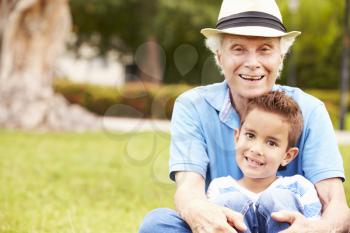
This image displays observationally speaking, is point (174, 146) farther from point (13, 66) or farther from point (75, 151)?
point (13, 66)

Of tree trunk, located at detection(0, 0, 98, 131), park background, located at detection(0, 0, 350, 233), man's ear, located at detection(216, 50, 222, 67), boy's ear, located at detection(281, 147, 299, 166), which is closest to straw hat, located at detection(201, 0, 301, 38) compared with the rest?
man's ear, located at detection(216, 50, 222, 67)

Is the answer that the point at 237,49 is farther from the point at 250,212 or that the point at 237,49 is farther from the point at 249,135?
the point at 250,212

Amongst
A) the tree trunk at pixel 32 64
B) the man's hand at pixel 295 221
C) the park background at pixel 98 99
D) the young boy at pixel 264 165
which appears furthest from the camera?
the tree trunk at pixel 32 64

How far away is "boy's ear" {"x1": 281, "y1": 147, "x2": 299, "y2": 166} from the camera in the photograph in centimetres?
312

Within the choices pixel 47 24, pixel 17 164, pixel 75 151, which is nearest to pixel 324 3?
pixel 47 24

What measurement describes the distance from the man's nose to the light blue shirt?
9.3 inches

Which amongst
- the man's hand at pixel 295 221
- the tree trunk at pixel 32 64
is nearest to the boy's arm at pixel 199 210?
the man's hand at pixel 295 221

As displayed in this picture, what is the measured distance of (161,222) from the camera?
303 cm

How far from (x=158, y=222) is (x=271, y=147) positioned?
0.59 meters

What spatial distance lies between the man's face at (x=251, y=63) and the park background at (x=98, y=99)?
144 cm

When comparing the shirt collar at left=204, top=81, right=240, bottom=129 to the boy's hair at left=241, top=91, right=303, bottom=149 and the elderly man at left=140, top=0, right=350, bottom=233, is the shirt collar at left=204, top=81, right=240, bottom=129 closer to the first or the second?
the elderly man at left=140, top=0, right=350, bottom=233

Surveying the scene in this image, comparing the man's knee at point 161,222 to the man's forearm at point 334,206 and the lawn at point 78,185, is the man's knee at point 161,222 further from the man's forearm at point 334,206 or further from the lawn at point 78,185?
the lawn at point 78,185

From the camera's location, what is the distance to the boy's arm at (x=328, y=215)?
2.84m

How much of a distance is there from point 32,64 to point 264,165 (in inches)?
465
